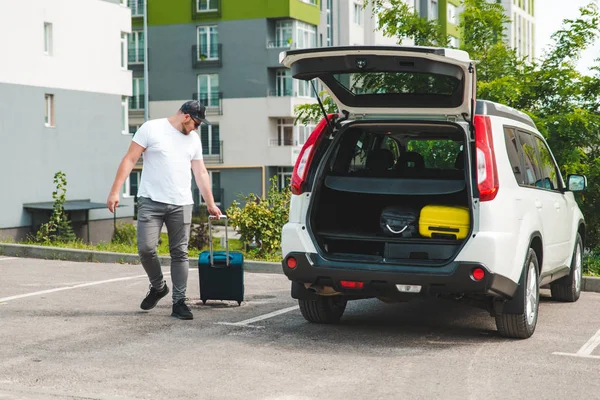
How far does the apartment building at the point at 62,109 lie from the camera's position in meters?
30.8

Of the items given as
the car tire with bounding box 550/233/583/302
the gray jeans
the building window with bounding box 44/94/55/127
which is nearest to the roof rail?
the car tire with bounding box 550/233/583/302

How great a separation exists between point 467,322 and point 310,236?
6.25 feet

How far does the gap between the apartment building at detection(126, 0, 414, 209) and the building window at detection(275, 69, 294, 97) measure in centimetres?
5

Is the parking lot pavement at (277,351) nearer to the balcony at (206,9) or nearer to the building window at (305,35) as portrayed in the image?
the building window at (305,35)

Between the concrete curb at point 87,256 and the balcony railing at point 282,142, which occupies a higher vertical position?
the balcony railing at point 282,142

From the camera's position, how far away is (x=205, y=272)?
9836 mm

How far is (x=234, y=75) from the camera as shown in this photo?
55812mm

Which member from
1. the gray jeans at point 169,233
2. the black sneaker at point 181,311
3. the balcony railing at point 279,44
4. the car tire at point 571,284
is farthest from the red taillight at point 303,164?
the balcony railing at point 279,44

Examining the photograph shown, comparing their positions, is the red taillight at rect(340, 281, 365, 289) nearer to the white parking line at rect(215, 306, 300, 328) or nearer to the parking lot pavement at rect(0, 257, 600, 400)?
the parking lot pavement at rect(0, 257, 600, 400)

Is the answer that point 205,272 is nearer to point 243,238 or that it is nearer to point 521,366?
point 521,366

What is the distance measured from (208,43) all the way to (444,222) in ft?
163

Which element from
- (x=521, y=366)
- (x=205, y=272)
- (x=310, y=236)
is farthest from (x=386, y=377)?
(x=205, y=272)

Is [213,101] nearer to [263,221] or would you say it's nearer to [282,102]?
[282,102]

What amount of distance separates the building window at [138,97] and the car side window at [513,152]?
50070mm
